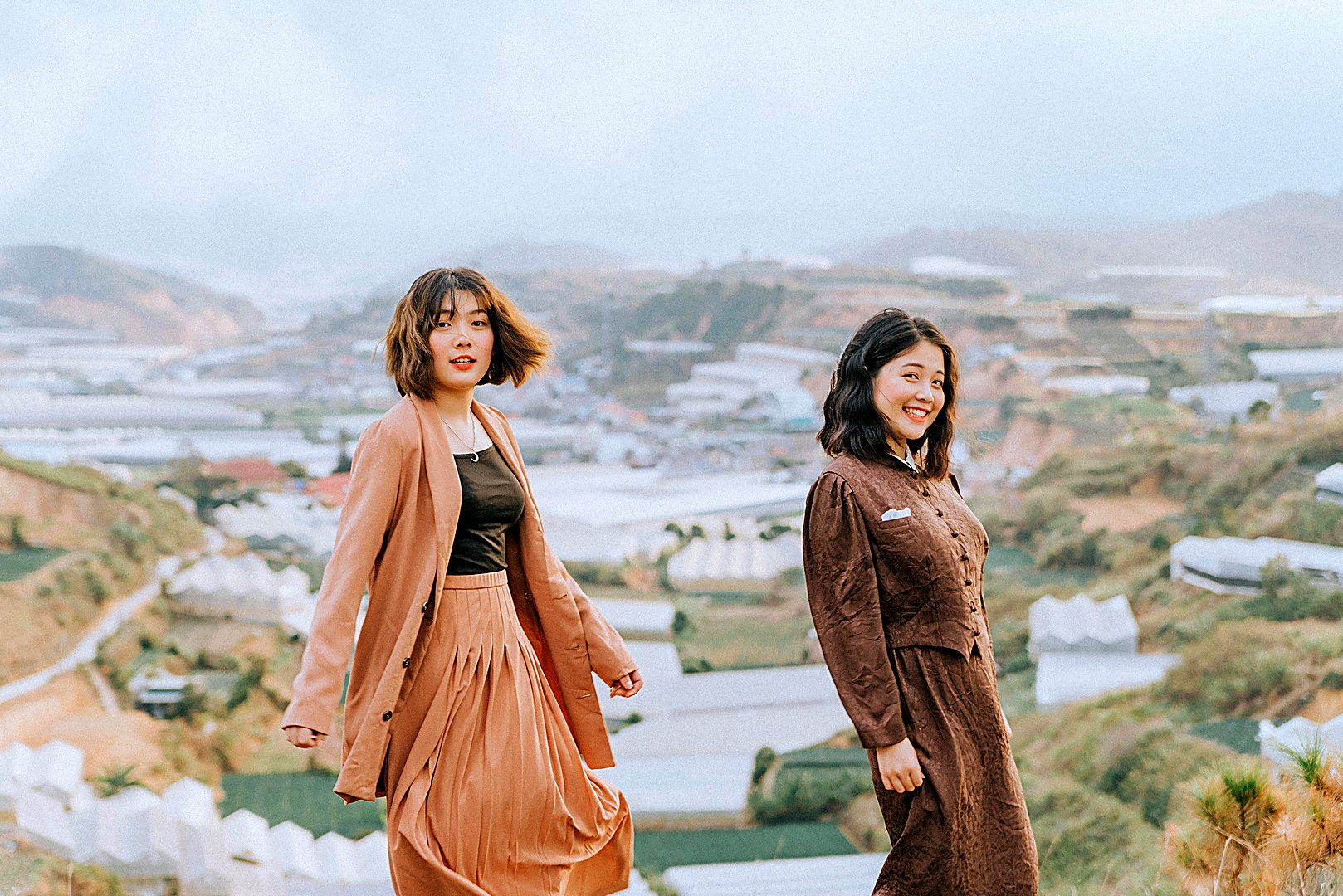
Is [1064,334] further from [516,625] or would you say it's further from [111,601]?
[516,625]

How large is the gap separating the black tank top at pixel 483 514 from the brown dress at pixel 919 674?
54 cm

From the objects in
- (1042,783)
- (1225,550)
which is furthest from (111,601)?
(1225,550)

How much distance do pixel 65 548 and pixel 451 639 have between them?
12.5m

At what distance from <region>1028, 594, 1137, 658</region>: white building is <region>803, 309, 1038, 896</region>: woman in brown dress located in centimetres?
914

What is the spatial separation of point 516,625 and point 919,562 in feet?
2.38

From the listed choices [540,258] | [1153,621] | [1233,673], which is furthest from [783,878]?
[540,258]

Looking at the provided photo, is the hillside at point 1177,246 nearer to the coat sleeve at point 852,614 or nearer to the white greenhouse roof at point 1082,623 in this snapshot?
the white greenhouse roof at point 1082,623

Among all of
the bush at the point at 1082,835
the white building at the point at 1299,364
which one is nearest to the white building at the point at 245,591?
the bush at the point at 1082,835

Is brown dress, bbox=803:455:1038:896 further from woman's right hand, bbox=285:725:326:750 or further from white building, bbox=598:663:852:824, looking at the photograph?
white building, bbox=598:663:852:824

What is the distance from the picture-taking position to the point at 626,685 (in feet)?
7.54

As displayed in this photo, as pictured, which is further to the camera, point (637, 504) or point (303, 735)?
point (637, 504)

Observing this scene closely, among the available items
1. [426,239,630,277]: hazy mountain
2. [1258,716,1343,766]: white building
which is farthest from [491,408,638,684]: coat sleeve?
[426,239,630,277]: hazy mountain

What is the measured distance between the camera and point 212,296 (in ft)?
52.1

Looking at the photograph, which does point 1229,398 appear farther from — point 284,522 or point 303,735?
point 303,735
